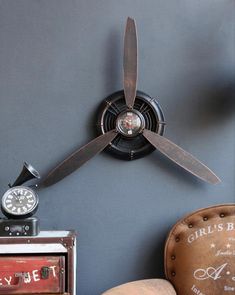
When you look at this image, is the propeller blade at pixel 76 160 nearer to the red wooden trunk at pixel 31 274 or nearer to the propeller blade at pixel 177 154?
the propeller blade at pixel 177 154

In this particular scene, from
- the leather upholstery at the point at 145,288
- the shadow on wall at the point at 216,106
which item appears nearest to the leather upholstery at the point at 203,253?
the leather upholstery at the point at 145,288

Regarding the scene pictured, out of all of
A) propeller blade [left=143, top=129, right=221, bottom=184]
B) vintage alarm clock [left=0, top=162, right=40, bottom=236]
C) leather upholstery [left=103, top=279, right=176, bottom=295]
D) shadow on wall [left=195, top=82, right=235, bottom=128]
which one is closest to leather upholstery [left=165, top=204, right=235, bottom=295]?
leather upholstery [left=103, top=279, right=176, bottom=295]

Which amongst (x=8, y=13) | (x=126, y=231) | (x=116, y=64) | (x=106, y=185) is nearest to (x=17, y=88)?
(x=8, y=13)

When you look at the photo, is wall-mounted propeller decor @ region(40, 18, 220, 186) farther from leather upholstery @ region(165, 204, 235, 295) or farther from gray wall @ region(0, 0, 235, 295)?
leather upholstery @ region(165, 204, 235, 295)

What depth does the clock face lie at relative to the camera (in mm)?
2125

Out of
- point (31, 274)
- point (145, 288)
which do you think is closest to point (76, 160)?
point (31, 274)

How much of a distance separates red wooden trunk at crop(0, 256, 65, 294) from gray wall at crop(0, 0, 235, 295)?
1.50ft

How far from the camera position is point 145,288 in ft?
6.66

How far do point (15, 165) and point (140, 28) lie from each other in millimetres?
1112

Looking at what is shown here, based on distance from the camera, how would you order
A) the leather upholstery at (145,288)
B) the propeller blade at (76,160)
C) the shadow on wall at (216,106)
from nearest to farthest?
the leather upholstery at (145,288)
the propeller blade at (76,160)
the shadow on wall at (216,106)

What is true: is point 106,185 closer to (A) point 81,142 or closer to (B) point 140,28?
(A) point 81,142

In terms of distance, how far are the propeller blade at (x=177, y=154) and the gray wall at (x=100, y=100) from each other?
0.11 m

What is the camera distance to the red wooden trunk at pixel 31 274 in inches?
78.5

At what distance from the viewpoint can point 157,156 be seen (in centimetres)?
253
